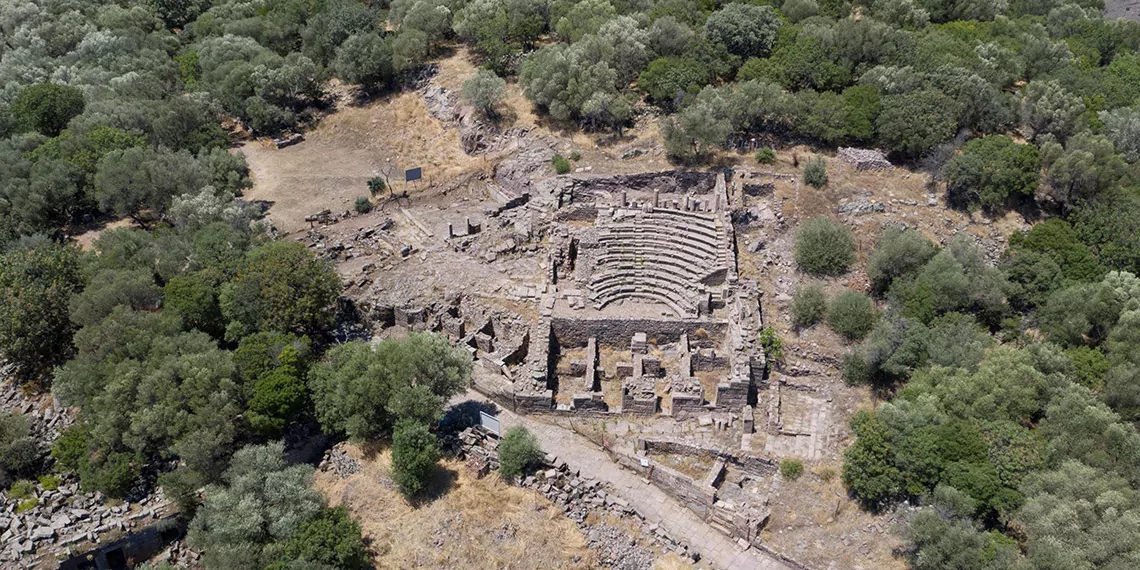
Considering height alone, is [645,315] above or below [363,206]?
below

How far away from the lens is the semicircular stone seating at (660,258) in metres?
44.2

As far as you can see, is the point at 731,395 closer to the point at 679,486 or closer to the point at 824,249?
the point at 679,486

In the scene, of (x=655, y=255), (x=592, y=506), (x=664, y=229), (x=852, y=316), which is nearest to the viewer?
(x=592, y=506)

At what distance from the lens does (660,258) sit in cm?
4591

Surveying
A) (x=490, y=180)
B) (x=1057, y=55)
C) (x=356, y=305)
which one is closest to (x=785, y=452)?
(x=356, y=305)

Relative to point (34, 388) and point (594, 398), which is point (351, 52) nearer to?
point (34, 388)

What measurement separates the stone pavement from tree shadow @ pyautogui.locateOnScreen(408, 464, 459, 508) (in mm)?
4043

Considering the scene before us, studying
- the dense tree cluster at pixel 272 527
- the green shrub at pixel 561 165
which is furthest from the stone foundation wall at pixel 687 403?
the green shrub at pixel 561 165

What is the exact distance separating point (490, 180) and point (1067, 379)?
128 feet

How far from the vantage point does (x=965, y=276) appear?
134ft

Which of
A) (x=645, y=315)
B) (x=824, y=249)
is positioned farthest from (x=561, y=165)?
(x=824, y=249)

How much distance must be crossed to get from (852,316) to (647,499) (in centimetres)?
1608

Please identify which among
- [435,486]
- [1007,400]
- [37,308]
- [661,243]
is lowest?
[435,486]

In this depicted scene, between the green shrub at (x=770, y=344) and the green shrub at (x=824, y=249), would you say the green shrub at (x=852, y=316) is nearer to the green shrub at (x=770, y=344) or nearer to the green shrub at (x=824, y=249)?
the green shrub at (x=824, y=249)
